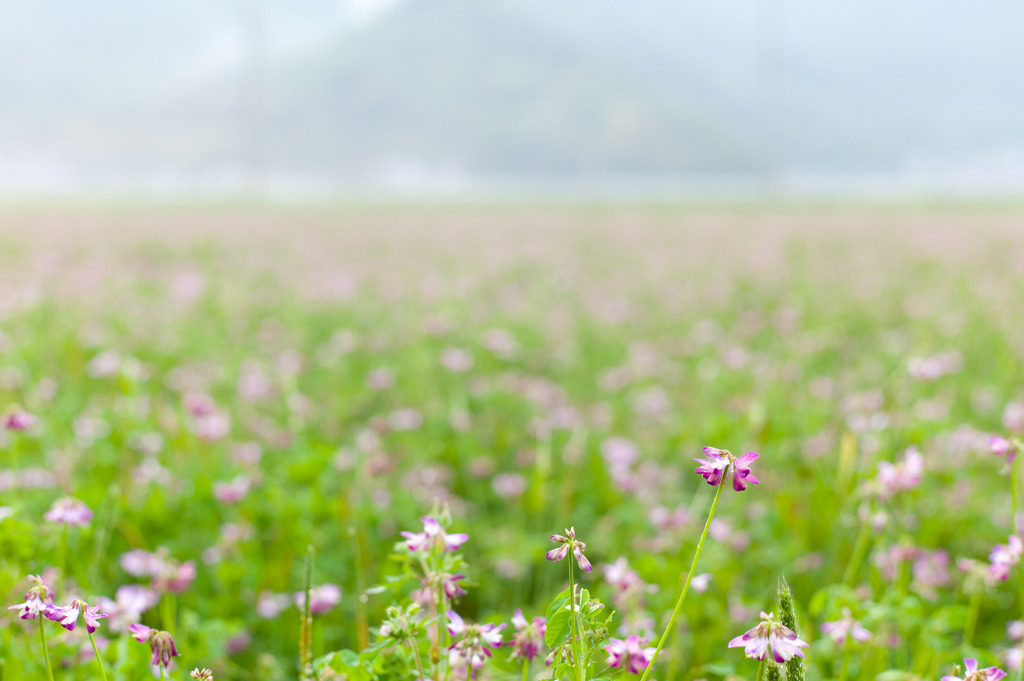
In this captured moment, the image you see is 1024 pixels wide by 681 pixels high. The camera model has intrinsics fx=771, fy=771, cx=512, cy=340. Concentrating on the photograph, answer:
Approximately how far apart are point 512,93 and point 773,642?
105 metres

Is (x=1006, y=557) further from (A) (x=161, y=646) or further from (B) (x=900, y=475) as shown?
(A) (x=161, y=646)

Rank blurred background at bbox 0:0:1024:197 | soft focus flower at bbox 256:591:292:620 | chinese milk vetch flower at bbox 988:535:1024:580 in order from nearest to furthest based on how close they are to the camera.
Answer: chinese milk vetch flower at bbox 988:535:1024:580
soft focus flower at bbox 256:591:292:620
blurred background at bbox 0:0:1024:197

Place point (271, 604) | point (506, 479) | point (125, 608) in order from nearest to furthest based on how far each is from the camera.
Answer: point (125, 608) < point (271, 604) < point (506, 479)

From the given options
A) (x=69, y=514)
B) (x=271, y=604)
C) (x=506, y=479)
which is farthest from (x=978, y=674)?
(x=506, y=479)

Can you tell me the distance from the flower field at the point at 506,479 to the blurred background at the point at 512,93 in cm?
6333

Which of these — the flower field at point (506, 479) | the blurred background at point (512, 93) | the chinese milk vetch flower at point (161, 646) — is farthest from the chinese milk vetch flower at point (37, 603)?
the blurred background at point (512, 93)

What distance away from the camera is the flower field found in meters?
1.15

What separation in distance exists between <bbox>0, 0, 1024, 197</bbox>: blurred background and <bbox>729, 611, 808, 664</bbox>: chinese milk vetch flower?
2664 inches

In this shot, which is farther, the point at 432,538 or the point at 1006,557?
the point at 1006,557

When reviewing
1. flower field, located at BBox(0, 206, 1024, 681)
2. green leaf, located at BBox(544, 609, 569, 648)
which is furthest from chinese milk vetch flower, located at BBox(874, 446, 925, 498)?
green leaf, located at BBox(544, 609, 569, 648)

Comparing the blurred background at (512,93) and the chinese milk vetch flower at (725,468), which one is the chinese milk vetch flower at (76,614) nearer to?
the chinese milk vetch flower at (725,468)

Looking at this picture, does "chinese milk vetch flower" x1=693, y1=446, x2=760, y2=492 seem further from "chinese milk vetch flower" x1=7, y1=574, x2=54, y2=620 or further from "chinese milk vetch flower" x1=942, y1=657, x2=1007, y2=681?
"chinese milk vetch flower" x1=7, y1=574, x2=54, y2=620

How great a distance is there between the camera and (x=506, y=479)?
2.67 m

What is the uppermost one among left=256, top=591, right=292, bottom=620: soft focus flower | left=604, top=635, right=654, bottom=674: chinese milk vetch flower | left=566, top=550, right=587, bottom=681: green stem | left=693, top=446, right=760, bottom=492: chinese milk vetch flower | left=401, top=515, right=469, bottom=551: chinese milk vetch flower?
left=693, top=446, right=760, bottom=492: chinese milk vetch flower
